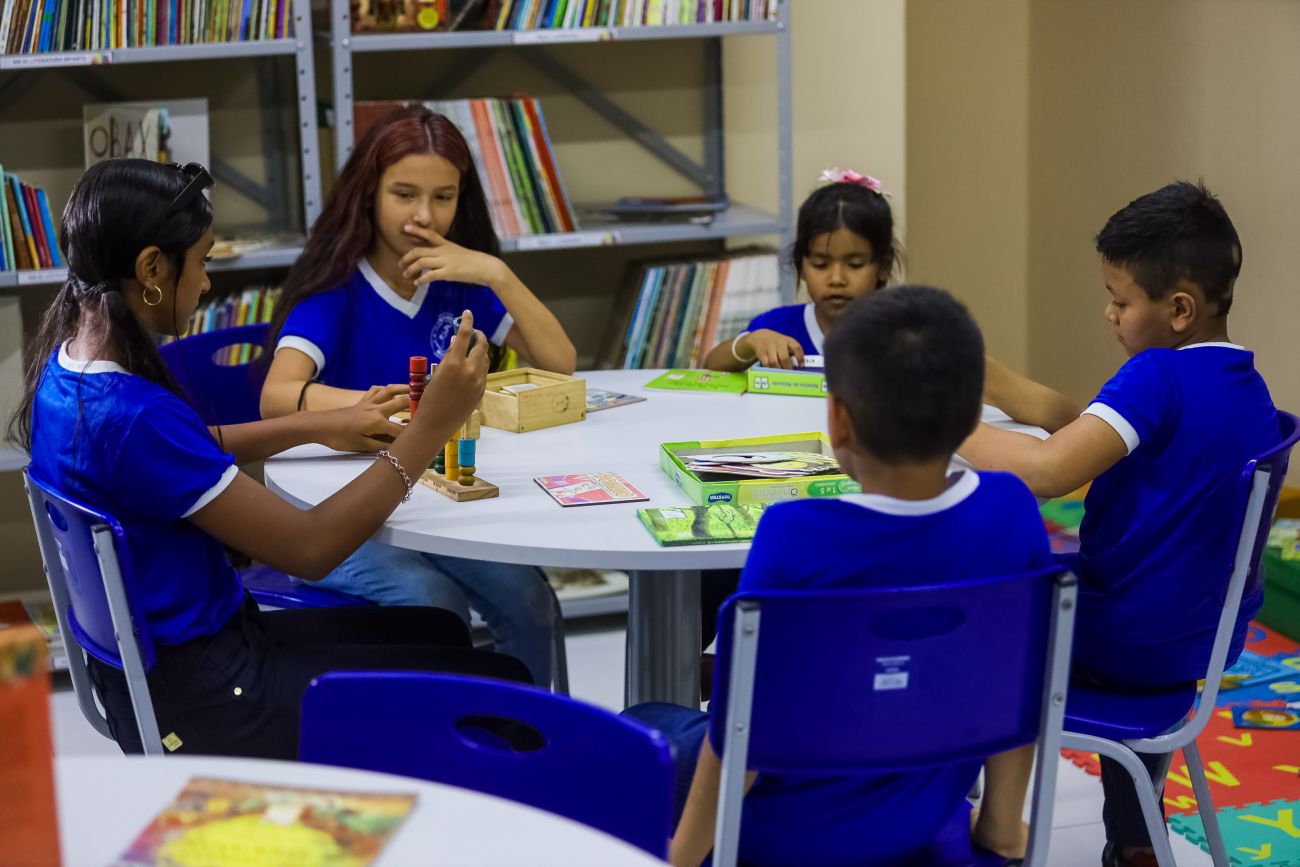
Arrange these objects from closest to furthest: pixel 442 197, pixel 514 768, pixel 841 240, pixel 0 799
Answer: pixel 0 799
pixel 514 768
pixel 442 197
pixel 841 240

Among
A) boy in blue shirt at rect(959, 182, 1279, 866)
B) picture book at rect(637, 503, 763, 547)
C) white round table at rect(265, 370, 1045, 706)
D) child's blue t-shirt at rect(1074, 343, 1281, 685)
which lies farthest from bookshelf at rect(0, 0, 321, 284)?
child's blue t-shirt at rect(1074, 343, 1281, 685)

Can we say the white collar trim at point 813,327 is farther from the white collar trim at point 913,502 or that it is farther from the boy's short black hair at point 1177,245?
the white collar trim at point 913,502

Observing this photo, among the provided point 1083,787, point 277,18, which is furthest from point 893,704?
point 277,18

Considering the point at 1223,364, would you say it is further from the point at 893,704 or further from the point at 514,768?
the point at 514,768

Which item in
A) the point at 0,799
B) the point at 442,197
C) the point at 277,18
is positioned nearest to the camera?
the point at 0,799

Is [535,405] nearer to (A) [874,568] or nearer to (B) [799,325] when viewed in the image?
(B) [799,325]

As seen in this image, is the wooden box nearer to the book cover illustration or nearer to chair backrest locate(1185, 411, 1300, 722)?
the book cover illustration

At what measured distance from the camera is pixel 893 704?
135cm

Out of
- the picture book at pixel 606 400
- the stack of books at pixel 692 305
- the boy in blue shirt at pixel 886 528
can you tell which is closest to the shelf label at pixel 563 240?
the stack of books at pixel 692 305

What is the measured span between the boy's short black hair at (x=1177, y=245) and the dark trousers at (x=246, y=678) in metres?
0.99

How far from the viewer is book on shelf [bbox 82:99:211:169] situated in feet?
10.5

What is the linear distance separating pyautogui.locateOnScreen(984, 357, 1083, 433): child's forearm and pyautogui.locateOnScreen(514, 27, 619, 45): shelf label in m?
1.38

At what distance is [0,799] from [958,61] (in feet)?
14.0

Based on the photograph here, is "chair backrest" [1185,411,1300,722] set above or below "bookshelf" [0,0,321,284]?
below
